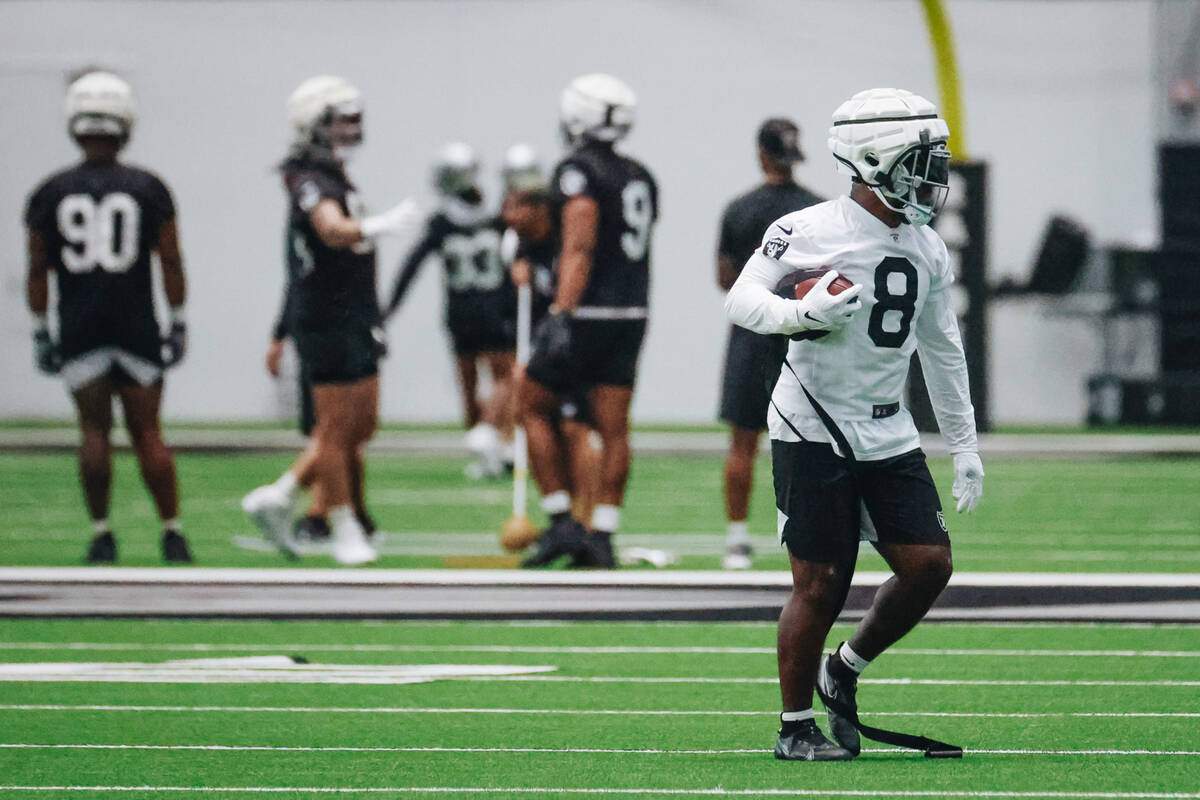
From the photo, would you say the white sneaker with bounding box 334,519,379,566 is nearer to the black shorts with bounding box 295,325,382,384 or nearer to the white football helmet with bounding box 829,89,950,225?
the black shorts with bounding box 295,325,382,384

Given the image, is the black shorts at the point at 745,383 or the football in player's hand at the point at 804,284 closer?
the football in player's hand at the point at 804,284

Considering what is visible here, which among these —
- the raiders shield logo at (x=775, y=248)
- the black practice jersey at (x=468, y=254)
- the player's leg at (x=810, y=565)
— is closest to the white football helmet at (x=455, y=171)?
the black practice jersey at (x=468, y=254)

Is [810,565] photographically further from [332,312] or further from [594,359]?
[332,312]

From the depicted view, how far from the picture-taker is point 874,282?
17.5 feet

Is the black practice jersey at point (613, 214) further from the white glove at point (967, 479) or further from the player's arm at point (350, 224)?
the white glove at point (967, 479)

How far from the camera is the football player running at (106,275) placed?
367 inches

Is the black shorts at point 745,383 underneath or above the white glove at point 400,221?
underneath

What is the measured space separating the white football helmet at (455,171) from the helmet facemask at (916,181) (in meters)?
10.3

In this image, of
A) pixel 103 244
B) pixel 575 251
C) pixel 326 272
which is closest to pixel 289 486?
pixel 326 272

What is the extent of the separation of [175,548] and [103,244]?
4.47 ft

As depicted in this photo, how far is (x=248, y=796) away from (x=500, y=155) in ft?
57.9

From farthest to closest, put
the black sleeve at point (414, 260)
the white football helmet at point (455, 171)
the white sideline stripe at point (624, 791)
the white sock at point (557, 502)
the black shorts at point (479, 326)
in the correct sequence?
the white football helmet at point (455, 171) < the black shorts at point (479, 326) < the black sleeve at point (414, 260) < the white sock at point (557, 502) < the white sideline stripe at point (624, 791)

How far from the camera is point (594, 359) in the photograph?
361 inches

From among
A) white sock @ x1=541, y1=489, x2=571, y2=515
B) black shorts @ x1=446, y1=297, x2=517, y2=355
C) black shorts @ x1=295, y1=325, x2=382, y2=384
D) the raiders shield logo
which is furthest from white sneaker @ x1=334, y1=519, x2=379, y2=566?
black shorts @ x1=446, y1=297, x2=517, y2=355
